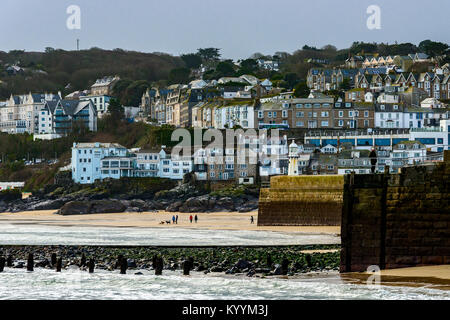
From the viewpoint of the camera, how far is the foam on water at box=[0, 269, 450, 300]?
74.9ft

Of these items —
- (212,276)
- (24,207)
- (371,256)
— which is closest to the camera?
(371,256)

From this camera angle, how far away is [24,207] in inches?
3408

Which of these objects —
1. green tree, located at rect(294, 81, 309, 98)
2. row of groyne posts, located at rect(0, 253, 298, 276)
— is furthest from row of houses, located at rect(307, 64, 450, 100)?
row of groyne posts, located at rect(0, 253, 298, 276)

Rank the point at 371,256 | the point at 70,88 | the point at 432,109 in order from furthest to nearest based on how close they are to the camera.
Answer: the point at 70,88 < the point at 432,109 < the point at 371,256

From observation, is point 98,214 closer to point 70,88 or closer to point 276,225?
point 276,225

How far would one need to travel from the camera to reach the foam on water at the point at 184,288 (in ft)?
74.9

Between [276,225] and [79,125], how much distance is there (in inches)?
3274

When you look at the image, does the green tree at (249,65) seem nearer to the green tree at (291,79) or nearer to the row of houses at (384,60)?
→ the green tree at (291,79)

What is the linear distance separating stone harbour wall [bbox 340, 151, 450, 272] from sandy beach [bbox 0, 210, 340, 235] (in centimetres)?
2092

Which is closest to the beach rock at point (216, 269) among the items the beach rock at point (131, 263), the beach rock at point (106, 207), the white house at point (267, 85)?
the beach rock at point (131, 263)

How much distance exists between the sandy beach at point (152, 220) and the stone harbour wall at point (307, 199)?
51 centimetres

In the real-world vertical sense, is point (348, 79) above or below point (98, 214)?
above
